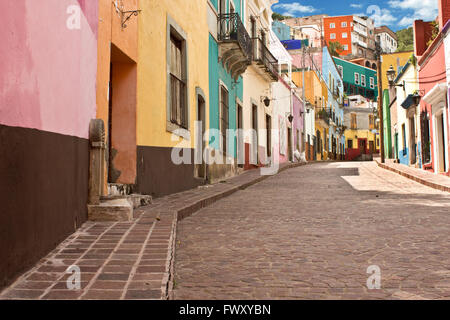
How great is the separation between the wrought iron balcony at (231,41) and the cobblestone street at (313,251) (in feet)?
23.6

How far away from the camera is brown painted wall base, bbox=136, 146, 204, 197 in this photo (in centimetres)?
745

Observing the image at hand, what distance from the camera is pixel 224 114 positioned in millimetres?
14484

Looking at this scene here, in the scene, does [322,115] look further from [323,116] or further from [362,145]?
[362,145]

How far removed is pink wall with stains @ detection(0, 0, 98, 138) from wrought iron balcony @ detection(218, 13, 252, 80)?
28.3 ft

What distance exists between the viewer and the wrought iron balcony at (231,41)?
1377 centimetres

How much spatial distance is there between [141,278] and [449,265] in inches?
96.5

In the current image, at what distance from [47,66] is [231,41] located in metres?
10.4

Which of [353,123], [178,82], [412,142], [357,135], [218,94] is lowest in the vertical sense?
[412,142]

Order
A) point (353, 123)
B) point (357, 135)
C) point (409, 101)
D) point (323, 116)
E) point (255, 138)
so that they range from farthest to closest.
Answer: point (357, 135) < point (353, 123) < point (323, 116) < point (255, 138) < point (409, 101)

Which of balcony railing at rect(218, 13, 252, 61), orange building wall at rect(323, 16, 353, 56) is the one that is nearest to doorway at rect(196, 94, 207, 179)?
balcony railing at rect(218, 13, 252, 61)

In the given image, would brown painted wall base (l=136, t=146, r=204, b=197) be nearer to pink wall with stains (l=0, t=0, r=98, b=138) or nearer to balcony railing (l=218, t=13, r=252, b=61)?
pink wall with stains (l=0, t=0, r=98, b=138)

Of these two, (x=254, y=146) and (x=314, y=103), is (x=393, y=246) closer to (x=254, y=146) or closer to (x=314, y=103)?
(x=254, y=146)

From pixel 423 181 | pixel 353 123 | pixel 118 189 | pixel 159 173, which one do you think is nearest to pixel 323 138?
pixel 353 123

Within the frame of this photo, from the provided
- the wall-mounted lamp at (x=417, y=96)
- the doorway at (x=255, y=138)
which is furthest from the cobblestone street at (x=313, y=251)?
the doorway at (x=255, y=138)
